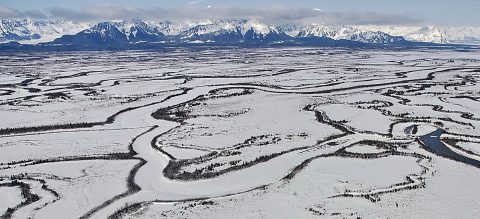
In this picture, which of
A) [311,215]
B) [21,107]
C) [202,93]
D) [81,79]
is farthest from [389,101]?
[81,79]

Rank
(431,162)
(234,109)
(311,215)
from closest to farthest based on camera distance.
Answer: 1. (311,215)
2. (431,162)
3. (234,109)

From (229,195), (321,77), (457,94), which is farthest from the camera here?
(321,77)

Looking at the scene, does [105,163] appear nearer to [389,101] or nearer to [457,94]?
[389,101]

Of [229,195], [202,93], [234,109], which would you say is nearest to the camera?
[229,195]

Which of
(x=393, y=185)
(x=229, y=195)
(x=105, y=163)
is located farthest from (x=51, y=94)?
(x=393, y=185)

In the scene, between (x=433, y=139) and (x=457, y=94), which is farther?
(x=457, y=94)

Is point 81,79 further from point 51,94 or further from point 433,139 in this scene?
point 433,139
